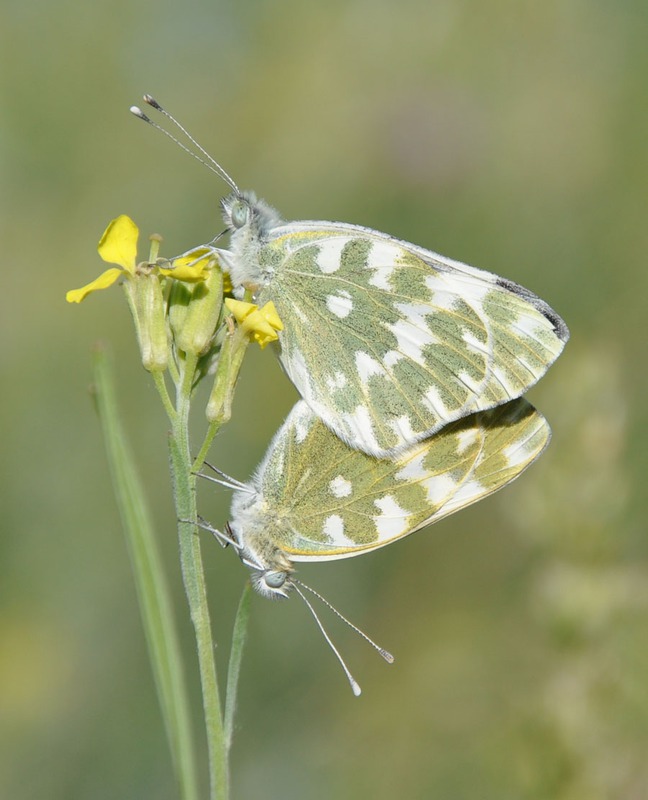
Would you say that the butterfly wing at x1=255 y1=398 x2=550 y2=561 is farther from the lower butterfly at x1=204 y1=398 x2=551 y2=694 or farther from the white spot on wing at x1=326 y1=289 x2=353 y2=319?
the white spot on wing at x1=326 y1=289 x2=353 y2=319

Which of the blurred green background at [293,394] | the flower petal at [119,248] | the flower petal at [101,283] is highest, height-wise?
the flower petal at [119,248]

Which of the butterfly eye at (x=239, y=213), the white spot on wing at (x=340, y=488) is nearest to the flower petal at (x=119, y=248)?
the butterfly eye at (x=239, y=213)

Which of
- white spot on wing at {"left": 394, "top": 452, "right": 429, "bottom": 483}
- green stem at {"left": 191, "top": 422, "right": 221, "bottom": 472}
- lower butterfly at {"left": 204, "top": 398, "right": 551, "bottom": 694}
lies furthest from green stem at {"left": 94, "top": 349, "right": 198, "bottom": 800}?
white spot on wing at {"left": 394, "top": 452, "right": 429, "bottom": 483}

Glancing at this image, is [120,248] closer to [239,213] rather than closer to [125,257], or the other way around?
[125,257]

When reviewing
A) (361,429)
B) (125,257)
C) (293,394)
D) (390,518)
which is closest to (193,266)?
(125,257)

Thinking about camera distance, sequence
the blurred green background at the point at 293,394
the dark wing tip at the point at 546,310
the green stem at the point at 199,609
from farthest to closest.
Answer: the blurred green background at the point at 293,394 < the dark wing tip at the point at 546,310 < the green stem at the point at 199,609

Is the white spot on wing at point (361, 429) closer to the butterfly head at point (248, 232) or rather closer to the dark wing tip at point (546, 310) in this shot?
the butterfly head at point (248, 232)
